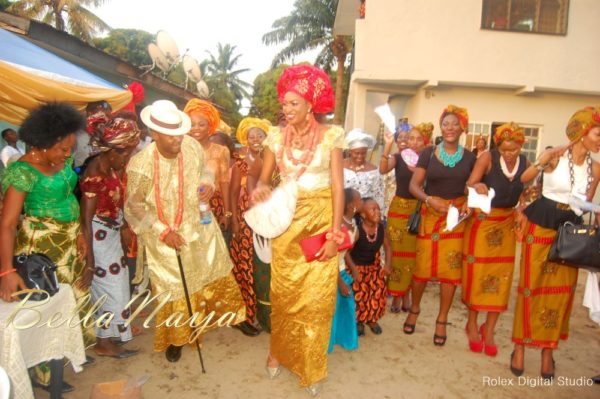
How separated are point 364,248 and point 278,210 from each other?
1336mm

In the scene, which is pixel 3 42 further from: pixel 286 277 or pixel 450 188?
pixel 450 188

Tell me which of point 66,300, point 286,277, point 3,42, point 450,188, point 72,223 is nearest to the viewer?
point 66,300

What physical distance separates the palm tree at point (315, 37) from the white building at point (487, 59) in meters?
9.41

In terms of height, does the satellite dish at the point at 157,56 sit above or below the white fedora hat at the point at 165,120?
above

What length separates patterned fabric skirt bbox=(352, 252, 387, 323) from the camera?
3877 mm

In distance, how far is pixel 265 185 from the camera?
9.82 feet

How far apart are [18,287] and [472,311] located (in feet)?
11.5

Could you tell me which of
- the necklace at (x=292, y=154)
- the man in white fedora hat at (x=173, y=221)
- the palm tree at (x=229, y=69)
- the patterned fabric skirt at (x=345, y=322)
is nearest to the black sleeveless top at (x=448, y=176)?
Answer: the patterned fabric skirt at (x=345, y=322)

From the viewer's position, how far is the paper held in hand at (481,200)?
10.7 ft

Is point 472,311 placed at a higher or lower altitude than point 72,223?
lower

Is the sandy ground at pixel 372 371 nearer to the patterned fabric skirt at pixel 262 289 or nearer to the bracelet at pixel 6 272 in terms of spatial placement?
the patterned fabric skirt at pixel 262 289

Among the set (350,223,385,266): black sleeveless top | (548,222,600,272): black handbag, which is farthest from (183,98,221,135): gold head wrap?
(548,222,600,272): black handbag

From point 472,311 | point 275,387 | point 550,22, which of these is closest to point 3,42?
point 275,387

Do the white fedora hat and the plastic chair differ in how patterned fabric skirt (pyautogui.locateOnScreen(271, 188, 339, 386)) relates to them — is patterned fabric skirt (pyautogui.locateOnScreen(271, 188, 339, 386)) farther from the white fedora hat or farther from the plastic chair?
the plastic chair
